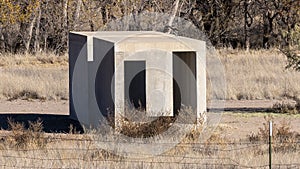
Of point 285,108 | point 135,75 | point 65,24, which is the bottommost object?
point 285,108

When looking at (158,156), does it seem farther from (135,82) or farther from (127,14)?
(127,14)

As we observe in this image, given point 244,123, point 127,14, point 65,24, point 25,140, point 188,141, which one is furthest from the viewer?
point 65,24

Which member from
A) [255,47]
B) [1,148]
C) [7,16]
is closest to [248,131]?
[1,148]

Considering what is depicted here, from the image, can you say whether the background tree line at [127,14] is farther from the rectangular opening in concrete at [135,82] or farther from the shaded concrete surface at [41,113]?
the rectangular opening in concrete at [135,82]

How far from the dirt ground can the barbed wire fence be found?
2.97 meters

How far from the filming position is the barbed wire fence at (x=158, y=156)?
437 inches

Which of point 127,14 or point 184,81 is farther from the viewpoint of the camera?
point 127,14

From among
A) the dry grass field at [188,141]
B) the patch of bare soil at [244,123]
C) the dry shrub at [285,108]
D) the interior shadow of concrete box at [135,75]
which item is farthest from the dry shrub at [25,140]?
the dry shrub at [285,108]

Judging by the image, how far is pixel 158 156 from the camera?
39.0ft

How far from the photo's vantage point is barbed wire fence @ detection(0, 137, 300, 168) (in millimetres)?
11094

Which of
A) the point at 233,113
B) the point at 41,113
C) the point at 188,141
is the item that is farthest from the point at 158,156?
the point at 41,113

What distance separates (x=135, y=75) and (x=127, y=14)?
17.7m

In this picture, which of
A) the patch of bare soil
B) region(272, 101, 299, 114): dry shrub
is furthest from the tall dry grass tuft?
region(272, 101, 299, 114): dry shrub

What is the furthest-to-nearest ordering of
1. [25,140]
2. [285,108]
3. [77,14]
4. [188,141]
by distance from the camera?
[77,14] < [285,108] < [188,141] < [25,140]
